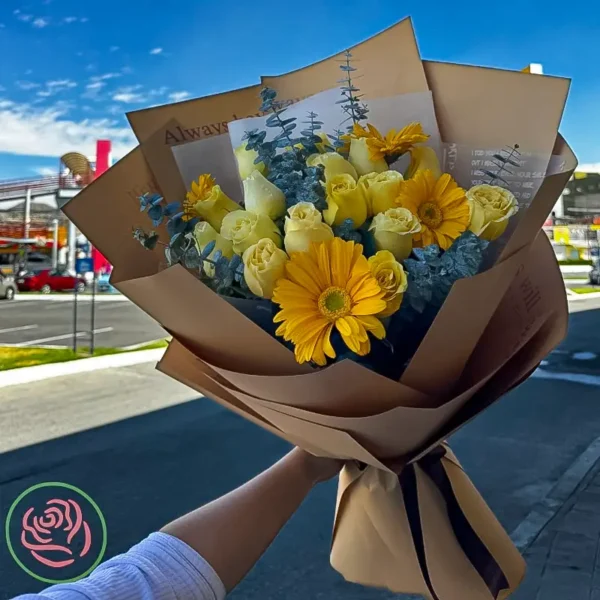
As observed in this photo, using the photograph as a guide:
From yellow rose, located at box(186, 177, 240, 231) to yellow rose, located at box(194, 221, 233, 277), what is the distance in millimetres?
30

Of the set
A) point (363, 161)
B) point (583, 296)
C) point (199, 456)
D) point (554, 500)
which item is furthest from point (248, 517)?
point (583, 296)

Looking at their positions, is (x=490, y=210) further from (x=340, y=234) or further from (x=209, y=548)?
(x=209, y=548)

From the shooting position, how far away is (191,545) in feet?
3.63

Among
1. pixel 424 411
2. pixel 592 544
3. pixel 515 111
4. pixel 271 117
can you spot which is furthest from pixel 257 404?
pixel 592 544

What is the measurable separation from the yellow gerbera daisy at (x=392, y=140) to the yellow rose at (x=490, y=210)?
14cm

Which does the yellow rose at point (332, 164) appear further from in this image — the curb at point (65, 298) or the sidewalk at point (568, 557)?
the curb at point (65, 298)

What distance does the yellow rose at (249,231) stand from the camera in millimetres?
1044

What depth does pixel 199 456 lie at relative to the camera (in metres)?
5.06

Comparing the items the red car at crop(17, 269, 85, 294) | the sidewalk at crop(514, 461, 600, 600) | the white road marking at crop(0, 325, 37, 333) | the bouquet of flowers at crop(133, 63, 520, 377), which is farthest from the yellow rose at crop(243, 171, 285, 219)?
the red car at crop(17, 269, 85, 294)

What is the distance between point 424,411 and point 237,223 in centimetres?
44

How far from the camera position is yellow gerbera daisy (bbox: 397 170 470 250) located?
3.35 ft

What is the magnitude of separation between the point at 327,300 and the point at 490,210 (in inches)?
12.7

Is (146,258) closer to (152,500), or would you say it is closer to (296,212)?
(296,212)

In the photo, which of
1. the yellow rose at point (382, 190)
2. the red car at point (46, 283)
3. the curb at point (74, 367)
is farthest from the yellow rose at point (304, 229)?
the red car at point (46, 283)
